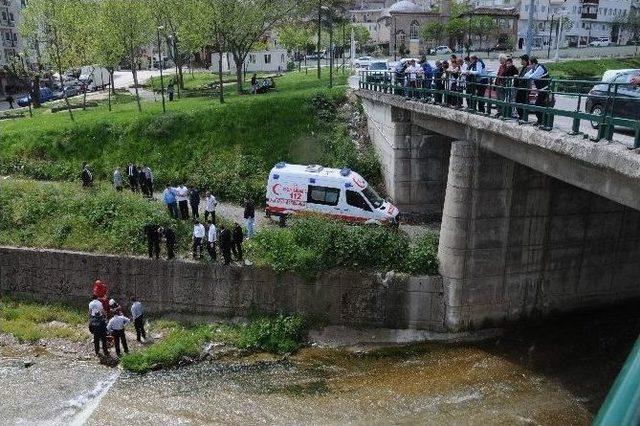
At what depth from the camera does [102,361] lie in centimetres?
1712

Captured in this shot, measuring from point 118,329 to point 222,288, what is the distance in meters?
3.78

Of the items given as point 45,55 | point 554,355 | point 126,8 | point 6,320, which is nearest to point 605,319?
point 554,355

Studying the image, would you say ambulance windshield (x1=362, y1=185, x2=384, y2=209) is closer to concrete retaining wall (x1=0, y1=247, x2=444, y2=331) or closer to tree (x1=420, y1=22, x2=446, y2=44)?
concrete retaining wall (x1=0, y1=247, x2=444, y2=331)

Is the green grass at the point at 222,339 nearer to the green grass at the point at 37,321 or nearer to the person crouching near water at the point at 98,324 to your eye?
the person crouching near water at the point at 98,324

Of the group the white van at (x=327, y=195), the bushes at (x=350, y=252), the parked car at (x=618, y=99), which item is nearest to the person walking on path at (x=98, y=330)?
the bushes at (x=350, y=252)

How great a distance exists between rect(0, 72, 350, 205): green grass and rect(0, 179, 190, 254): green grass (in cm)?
398

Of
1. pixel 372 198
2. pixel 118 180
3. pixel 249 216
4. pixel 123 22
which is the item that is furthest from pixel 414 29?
pixel 249 216

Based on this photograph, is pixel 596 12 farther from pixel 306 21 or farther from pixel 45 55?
pixel 45 55

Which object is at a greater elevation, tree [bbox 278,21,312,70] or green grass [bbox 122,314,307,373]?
tree [bbox 278,21,312,70]

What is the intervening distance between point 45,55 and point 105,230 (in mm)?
23316

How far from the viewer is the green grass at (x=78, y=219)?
2073cm

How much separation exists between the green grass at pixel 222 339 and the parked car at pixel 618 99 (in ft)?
35.9

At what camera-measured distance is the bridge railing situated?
11.4 meters

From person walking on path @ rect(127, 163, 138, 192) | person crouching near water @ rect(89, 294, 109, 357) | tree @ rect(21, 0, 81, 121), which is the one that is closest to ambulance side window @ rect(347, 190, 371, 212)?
person crouching near water @ rect(89, 294, 109, 357)
